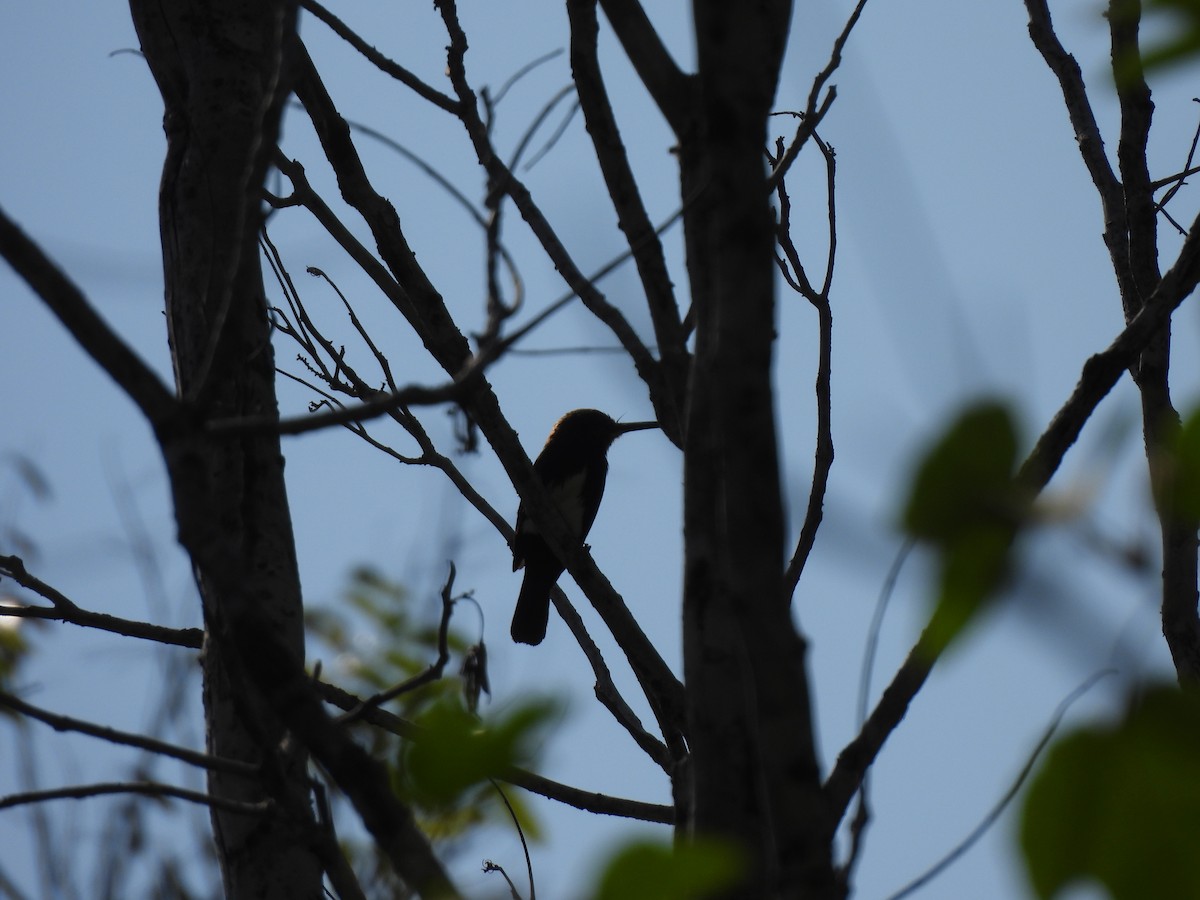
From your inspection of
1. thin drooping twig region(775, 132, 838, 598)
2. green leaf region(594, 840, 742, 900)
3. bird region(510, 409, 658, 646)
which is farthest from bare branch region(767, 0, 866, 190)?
bird region(510, 409, 658, 646)

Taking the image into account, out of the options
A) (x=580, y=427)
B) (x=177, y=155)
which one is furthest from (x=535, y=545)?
(x=177, y=155)

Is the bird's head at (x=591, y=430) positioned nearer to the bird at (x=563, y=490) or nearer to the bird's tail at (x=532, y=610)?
the bird at (x=563, y=490)

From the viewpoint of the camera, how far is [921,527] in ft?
2.38

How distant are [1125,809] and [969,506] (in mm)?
218

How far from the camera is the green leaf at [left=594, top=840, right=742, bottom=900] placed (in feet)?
2.54

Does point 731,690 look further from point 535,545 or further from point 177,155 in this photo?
point 535,545

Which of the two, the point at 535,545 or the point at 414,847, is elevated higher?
the point at 535,545

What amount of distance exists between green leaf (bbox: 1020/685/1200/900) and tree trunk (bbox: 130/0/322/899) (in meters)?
1.10

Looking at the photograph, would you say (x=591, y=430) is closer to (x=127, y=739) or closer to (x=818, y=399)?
(x=818, y=399)

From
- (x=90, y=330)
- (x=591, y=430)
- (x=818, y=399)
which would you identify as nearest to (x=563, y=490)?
(x=591, y=430)

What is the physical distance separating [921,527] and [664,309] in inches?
49.0

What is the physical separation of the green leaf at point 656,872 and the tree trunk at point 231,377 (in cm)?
94

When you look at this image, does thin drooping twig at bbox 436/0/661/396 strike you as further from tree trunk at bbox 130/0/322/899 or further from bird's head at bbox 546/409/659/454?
bird's head at bbox 546/409/659/454

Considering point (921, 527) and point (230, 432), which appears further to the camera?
point (230, 432)
